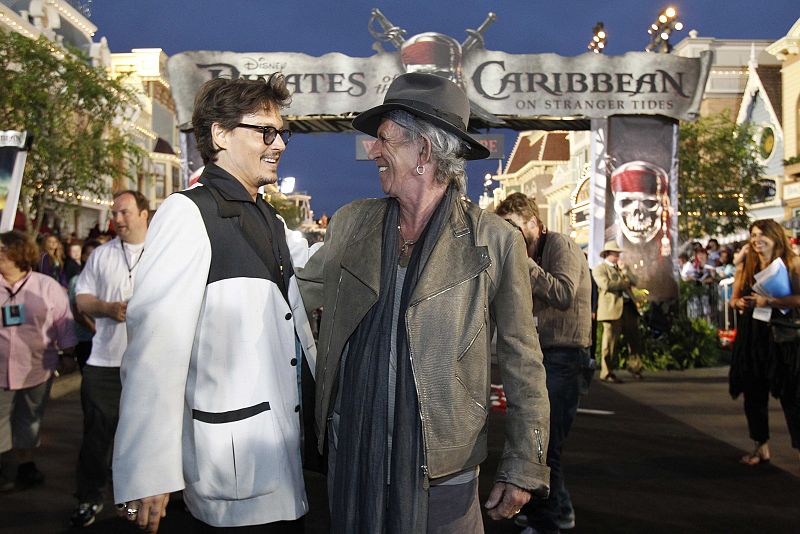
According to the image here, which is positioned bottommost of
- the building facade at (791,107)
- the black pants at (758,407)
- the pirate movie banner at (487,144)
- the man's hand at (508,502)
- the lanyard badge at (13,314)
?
the black pants at (758,407)

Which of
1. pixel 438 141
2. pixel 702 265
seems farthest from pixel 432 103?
pixel 702 265

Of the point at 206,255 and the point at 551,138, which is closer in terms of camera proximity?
the point at 206,255

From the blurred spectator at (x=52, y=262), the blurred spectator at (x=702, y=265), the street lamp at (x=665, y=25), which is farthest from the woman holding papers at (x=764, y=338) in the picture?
the street lamp at (x=665, y=25)

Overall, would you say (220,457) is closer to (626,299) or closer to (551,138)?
(626,299)

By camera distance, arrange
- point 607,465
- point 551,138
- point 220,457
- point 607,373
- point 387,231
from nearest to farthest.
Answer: point 220,457, point 387,231, point 607,465, point 607,373, point 551,138

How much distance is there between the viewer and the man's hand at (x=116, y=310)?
17.9ft

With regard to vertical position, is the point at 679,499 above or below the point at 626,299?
below

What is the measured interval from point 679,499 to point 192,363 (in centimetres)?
481

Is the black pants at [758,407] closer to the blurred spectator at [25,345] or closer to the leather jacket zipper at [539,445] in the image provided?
the leather jacket zipper at [539,445]

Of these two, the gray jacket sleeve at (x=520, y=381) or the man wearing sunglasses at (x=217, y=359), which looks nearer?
the man wearing sunglasses at (x=217, y=359)

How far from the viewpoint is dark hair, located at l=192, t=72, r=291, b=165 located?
2893 mm

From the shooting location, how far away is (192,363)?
8.78 feet

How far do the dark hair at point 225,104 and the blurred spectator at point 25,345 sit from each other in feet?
14.6

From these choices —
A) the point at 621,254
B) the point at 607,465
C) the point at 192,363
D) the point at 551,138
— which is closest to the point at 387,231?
the point at 192,363
